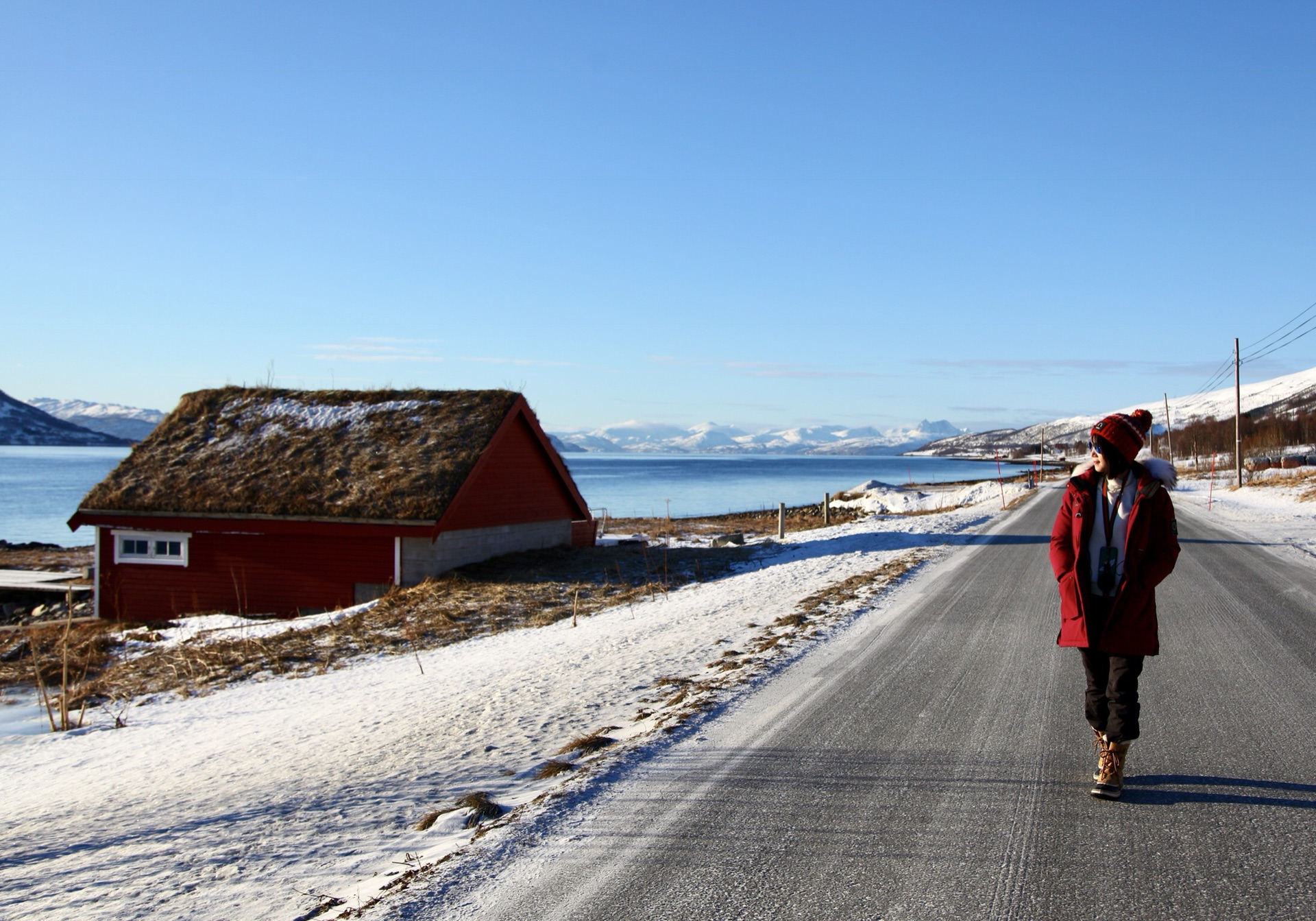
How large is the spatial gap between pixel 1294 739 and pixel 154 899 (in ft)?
22.4

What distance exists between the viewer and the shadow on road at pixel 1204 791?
4.63 m

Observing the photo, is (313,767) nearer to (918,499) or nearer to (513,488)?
(513,488)

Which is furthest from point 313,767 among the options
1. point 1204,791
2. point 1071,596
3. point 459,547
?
point 459,547

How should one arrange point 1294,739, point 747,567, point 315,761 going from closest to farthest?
point 1294,739 → point 315,761 → point 747,567

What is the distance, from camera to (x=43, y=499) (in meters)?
70.8

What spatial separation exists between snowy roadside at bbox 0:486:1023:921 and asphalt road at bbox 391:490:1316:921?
74 cm

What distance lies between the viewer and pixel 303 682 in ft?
35.5

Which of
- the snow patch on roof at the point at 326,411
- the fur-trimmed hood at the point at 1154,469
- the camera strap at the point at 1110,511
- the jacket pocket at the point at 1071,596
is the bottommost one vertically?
the jacket pocket at the point at 1071,596

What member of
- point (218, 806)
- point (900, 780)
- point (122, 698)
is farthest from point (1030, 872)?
point (122, 698)

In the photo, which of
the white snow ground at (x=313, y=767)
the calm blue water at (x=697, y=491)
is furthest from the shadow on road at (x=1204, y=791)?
the calm blue water at (x=697, y=491)

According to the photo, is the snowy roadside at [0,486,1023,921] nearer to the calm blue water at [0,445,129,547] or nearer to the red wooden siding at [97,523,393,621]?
the red wooden siding at [97,523,393,621]

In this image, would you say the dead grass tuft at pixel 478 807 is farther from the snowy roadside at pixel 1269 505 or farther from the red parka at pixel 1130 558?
the snowy roadside at pixel 1269 505

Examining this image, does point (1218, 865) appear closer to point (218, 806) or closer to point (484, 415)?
point (218, 806)

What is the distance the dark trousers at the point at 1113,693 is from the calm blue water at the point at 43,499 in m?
30.1
